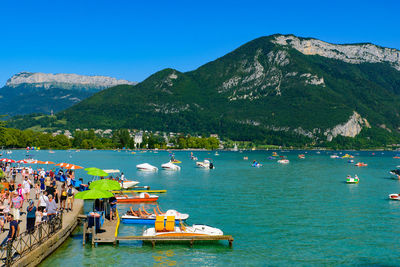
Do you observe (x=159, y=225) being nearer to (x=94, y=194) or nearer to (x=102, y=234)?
(x=102, y=234)

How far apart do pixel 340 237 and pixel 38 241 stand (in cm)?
2600

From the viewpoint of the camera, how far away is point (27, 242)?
988 inches

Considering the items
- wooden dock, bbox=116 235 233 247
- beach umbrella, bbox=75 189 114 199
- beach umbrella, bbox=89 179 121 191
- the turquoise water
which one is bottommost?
the turquoise water

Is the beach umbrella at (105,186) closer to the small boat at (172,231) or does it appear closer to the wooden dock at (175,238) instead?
the wooden dock at (175,238)

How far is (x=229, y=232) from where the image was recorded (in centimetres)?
3738

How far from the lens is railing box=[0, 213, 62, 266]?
69.6 ft

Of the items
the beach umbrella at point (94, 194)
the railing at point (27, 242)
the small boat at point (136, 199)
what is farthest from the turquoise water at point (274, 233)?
the beach umbrella at point (94, 194)

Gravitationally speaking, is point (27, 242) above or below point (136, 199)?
above

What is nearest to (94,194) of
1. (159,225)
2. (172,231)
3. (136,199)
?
(159,225)

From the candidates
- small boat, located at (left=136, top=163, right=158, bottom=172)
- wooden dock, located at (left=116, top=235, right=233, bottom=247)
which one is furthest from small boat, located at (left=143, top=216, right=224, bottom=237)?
small boat, located at (left=136, top=163, right=158, bottom=172)

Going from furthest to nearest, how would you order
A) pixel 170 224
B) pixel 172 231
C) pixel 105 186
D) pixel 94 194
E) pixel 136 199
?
pixel 136 199
pixel 105 186
pixel 170 224
pixel 172 231
pixel 94 194

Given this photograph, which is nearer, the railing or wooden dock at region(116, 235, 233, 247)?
the railing

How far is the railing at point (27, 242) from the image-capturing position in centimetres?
2122

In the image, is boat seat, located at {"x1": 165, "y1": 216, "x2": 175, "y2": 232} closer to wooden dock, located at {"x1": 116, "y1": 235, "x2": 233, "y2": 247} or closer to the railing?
wooden dock, located at {"x1": 116, "y1": 235, "x2": 233, "y2": 247}
